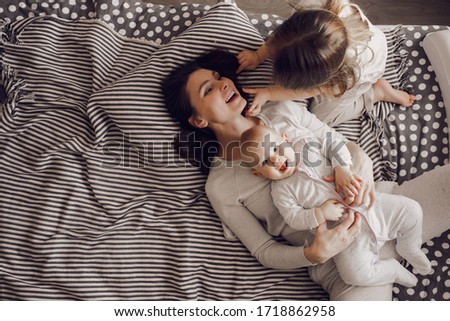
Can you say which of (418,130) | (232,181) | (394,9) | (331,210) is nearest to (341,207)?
(331,210)

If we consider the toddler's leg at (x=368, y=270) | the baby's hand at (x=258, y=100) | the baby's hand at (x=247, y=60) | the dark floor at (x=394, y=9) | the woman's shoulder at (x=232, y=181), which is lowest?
the toddler's leg at (x=368, y=270)

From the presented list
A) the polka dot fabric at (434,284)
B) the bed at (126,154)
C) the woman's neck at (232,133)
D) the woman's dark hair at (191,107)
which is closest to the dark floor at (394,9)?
Answer: the bed at (126,154)

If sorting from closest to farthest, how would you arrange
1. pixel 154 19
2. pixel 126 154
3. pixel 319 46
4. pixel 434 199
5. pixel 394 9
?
pixel 319 46 < pixel 434 199 < pixel 126 154 < pixel 154 19 < pixel 394 9

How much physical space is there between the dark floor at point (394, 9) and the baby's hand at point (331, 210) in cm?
92

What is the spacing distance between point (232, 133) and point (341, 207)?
1.11ft

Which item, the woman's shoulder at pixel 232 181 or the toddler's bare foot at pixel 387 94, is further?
the toddler's bare foot at pixel 387 94

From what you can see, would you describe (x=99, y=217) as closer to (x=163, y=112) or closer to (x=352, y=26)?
(x=163, y=112)

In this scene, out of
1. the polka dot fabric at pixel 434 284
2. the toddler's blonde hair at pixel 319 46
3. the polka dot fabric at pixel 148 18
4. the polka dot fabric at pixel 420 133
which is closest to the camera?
the toddler's blonde hair at pixel 319 46

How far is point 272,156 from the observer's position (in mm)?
1062

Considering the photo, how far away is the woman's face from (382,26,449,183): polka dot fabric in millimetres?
462

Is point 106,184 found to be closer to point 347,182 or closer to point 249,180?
point 249,180

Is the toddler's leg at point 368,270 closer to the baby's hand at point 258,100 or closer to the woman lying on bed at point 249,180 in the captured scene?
the woman lying on bed at point 249,180

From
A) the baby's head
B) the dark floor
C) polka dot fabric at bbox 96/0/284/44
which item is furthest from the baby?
the dark floor

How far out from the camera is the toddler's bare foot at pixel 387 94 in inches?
50.8
